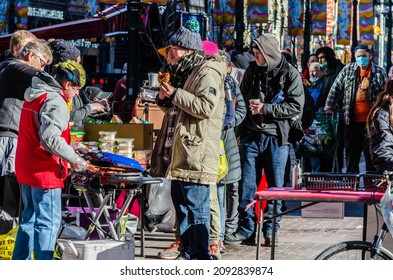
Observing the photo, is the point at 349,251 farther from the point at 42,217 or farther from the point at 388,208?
the point at 42,217

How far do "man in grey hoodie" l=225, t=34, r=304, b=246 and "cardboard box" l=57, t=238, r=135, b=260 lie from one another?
8.19 ft

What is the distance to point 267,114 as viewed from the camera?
1062cm

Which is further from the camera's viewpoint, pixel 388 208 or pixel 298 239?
pixel 298 239

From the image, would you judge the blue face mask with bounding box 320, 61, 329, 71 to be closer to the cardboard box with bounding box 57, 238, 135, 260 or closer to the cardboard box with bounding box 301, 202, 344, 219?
the cardboard box with bounding box 301, 202, 344, 219

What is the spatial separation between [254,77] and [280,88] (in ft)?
0.94

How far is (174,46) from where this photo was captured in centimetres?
861

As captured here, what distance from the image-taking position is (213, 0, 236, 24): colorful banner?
3978 cm

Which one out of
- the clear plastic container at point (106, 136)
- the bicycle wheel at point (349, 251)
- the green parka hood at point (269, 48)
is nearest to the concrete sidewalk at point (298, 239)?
the clear plastic container at point (106, 136)

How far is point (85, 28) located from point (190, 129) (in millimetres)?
18677

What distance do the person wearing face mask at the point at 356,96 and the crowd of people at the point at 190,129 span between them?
26 millimetres

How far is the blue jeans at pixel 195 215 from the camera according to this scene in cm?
830

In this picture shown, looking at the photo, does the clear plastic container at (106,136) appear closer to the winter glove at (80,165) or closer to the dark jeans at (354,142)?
the winter glove at (80,165)

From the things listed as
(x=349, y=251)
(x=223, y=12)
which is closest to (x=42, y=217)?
(x=349, y=251)

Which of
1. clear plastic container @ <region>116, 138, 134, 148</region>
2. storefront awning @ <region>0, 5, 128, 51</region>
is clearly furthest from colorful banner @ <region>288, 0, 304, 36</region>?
clear plastic container @ <region>116, 138, 134, 148</region>
